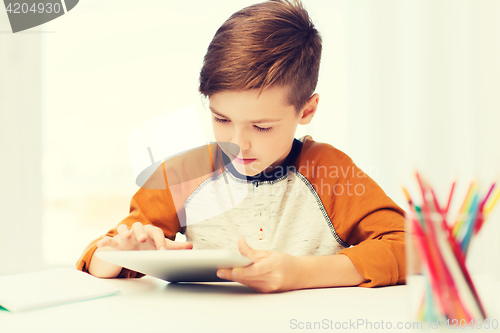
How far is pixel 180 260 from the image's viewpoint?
352mm

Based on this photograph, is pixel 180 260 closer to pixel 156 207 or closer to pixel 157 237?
pixel 157 237

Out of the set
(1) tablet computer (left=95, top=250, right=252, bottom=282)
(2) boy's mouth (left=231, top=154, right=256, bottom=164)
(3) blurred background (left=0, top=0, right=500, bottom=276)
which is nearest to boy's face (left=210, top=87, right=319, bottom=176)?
(2) boy's mouth (left=231, top=154, right=256, bottom=164)

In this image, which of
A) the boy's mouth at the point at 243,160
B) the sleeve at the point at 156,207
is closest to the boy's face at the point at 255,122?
the boy's mouth at the point at 243,160

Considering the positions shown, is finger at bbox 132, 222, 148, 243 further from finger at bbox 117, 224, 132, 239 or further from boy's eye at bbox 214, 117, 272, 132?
boy's eye at bbox 214, 117, 272, 132

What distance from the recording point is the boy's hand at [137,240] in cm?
47

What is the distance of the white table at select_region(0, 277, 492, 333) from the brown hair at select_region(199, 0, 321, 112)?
1.00 ft

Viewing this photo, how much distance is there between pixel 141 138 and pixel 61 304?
15.8 inches

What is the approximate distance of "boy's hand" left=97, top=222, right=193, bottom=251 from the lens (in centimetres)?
47

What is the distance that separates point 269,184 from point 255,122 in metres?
0.16

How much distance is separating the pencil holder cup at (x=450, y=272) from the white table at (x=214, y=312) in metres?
0.03

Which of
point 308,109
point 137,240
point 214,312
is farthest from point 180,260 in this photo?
point 308,109

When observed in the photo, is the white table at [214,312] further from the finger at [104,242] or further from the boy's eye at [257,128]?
the boy's eye at [257,128]

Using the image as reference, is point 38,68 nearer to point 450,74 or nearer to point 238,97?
point 238,97

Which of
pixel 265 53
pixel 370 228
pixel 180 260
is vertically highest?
pixel 265 53
